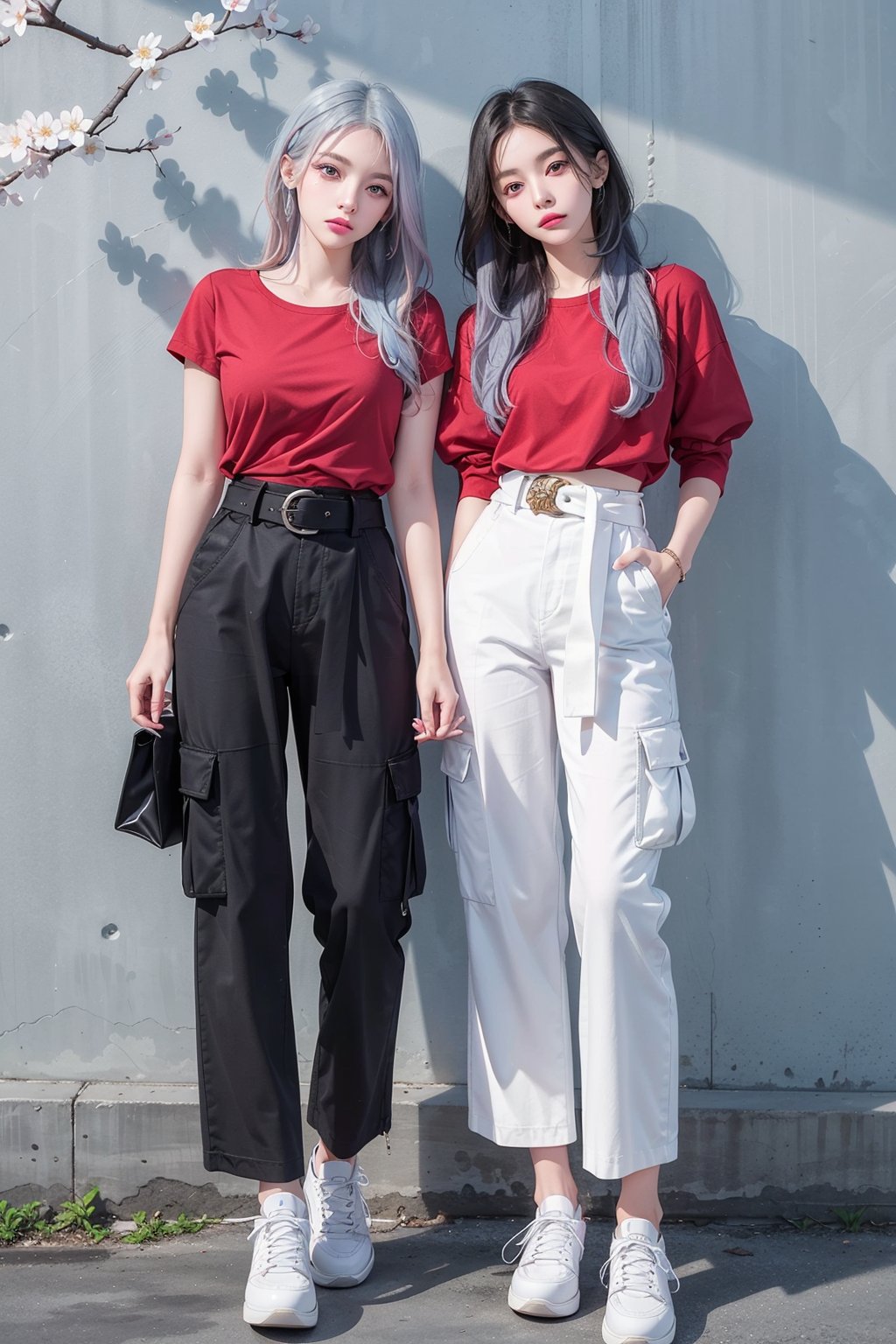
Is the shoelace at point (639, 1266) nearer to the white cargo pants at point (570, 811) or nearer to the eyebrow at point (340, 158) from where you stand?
the white cargo pants at point (570, 811)

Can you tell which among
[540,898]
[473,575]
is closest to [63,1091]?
[540,898]

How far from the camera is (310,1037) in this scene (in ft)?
9.00

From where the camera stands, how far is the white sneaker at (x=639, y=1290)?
80.6 inches

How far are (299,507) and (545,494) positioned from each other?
1.43 ft

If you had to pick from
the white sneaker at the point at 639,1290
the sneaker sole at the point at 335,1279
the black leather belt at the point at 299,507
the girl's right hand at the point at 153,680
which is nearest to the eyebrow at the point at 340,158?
the black leather belt at the point at 299,507

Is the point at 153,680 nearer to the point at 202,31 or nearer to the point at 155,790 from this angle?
the point at 155,790

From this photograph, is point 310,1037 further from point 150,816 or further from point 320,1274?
point 150,816

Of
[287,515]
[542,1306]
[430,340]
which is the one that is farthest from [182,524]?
[542,1306]

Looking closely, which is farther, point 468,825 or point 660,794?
point 468,825

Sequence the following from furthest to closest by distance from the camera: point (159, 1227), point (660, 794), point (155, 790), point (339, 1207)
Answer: point (159, 1227)
point (339, 1207)
point (155, 790)
point (660, 794)

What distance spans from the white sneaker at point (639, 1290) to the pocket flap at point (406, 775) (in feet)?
2.73

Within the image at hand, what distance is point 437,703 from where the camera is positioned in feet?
7.44

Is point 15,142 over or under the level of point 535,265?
over

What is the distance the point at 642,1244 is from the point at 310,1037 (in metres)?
0.90
